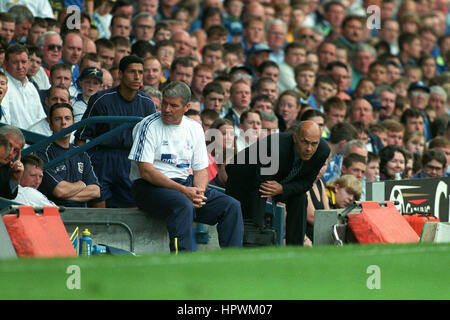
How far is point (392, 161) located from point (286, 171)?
3450 mm

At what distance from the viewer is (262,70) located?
1361cm

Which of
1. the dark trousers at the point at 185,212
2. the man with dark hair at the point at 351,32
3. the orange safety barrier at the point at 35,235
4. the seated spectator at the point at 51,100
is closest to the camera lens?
the orange safety barrier at the point at 35,235

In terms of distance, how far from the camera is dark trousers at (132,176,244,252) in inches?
298

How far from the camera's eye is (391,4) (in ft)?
64.5

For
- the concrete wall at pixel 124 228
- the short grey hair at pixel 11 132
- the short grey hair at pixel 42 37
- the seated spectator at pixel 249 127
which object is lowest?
the concrete wall at pixel 124 228

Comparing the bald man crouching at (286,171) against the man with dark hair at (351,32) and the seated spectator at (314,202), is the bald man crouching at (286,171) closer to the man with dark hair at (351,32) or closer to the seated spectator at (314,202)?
the seated spectator at (314,202)

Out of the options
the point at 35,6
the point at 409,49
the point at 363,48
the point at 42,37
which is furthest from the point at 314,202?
the point at 409,49

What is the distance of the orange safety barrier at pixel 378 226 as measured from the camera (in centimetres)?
762

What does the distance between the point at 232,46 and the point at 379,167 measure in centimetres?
351

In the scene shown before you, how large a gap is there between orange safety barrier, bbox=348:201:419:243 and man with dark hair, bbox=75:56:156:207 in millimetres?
2288

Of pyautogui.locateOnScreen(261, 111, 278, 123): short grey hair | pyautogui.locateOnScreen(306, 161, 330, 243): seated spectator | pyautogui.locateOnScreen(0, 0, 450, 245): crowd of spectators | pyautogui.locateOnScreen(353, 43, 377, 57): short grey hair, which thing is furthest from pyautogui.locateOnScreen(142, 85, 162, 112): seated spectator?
pyautogui.locateOnScreen(353, 43, 377, 57): short grey hair

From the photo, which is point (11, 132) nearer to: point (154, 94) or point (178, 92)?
point (178, 92)

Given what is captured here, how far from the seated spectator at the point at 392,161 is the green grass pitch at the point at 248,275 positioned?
18.8 feet

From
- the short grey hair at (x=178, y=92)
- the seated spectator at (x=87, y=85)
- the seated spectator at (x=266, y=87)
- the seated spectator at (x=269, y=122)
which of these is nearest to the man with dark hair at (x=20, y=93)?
the seated spectator at (x=87, y=85)
